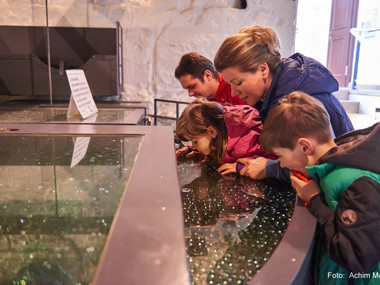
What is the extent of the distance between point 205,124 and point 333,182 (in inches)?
18.8

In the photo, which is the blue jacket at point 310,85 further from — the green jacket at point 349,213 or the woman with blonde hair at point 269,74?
the green jacket at point 349,213

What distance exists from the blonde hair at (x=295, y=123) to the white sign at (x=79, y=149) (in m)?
0.39

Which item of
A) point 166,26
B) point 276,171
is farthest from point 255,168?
point 166,26

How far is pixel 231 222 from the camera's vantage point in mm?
577

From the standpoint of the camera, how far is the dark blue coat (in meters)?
0.90

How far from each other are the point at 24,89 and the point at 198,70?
161 centimetres

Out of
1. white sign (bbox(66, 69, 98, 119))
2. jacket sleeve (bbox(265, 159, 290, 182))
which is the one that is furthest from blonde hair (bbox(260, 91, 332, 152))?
white sign (bbox(66, 69, 98, 119))

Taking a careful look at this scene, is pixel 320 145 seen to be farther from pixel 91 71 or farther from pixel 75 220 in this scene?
pixel 91 71

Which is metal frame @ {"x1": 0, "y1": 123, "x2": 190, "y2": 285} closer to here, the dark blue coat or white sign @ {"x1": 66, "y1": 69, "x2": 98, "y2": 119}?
the dark blue coat

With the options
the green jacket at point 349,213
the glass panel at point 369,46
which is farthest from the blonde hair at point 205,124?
the glass panel at point 369,46

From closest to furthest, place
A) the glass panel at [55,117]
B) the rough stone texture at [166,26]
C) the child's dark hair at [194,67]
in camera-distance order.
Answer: the glass panel at [55,117] → the child's dark hair at [194,67] → the rough stone texture at [166,26]

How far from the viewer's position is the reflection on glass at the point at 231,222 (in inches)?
17.1

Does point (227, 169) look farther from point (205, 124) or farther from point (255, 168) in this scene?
point (205, 124)

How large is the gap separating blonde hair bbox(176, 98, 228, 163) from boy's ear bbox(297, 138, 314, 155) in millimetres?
337
